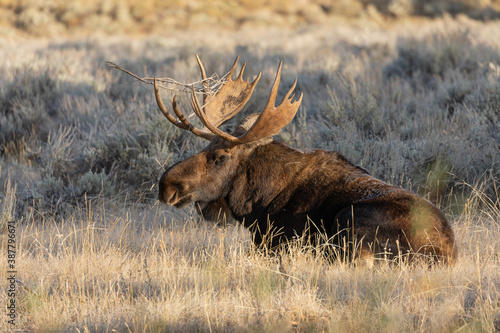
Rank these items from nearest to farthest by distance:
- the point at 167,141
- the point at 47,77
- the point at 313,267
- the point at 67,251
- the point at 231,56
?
the point at 313,267
the point at 67,251
the point at 167,141
the point at 47,77
the point at 231,56

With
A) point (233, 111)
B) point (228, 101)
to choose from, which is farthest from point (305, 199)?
point (228, 101)

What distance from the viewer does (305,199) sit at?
5.46 metres

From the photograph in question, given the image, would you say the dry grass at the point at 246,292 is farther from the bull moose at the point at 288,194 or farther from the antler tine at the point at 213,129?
the antler tine at the point at 213,129

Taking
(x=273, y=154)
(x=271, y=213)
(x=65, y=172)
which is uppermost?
(x=273, y=154)

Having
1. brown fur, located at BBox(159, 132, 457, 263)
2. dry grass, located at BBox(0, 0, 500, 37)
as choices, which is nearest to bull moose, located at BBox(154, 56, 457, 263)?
brown fur, located at BBox(159, 132, 457, 263)

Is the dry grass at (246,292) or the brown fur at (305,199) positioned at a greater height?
the brown fur at (305,199)

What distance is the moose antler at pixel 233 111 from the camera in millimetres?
5156

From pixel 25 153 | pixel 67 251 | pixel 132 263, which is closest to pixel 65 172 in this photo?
pixel 25 153

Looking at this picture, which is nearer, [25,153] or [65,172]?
[65,172]

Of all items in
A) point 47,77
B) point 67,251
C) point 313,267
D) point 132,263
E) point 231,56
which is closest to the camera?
point 313,267

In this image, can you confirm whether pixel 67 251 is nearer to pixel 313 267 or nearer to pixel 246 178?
pixel 246 178

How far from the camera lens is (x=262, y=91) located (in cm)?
1161

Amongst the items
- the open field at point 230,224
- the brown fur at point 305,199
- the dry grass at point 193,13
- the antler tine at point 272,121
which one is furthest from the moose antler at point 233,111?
the dry grass at point 193,13

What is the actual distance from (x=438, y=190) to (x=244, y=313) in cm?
413
